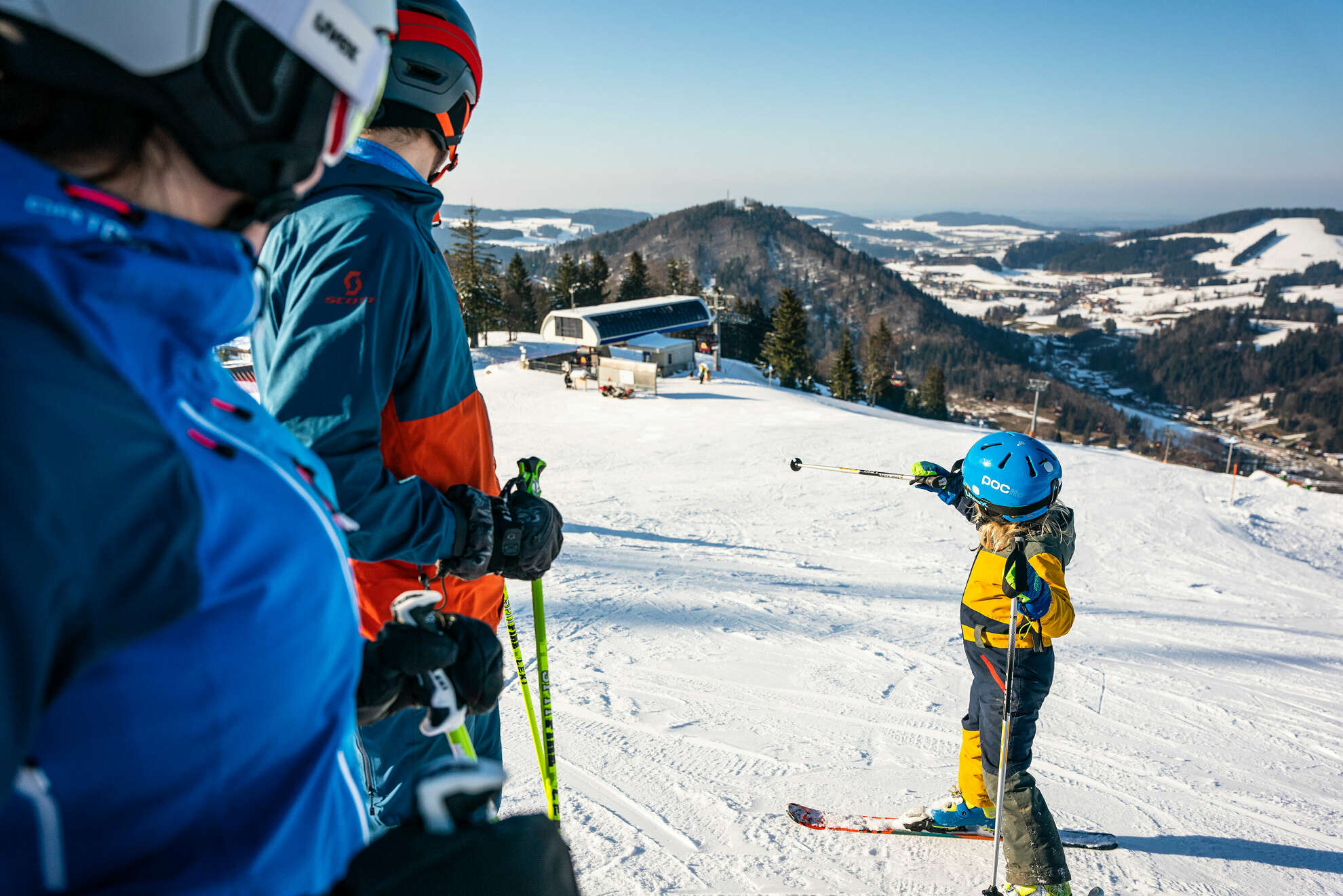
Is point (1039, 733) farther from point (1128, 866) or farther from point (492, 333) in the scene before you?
point (492, 333)

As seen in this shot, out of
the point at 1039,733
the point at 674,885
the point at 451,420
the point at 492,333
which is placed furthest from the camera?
the point at 492,333

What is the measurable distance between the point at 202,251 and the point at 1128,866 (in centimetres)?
427

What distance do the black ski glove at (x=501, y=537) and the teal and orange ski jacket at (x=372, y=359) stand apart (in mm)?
60

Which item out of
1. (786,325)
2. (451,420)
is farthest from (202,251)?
(786,325)

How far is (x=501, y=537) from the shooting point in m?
2.19

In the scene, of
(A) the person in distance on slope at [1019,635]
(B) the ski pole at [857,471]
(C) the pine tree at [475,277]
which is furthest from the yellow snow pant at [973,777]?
(C) the pine tree at [475,277]

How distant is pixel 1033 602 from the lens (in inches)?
124

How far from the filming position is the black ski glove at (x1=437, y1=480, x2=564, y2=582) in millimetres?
2111

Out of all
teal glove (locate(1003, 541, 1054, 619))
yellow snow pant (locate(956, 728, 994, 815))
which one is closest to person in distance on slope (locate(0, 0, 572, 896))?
teal glove (locate(1003, 541, 1054, 619))

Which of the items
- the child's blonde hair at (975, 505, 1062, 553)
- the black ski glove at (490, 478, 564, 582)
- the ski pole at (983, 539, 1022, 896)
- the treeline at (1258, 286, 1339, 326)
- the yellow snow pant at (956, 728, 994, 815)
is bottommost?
the treeline at (1258, 286, 1339, 326)

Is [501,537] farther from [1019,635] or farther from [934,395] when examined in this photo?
[934,395]

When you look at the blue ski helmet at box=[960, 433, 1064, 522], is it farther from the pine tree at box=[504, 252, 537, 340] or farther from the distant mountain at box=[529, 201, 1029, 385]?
the distant mountain at box=[529, 201, 1029, 385]

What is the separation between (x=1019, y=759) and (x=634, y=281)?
58.0 m

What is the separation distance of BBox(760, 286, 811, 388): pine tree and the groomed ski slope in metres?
38.0
